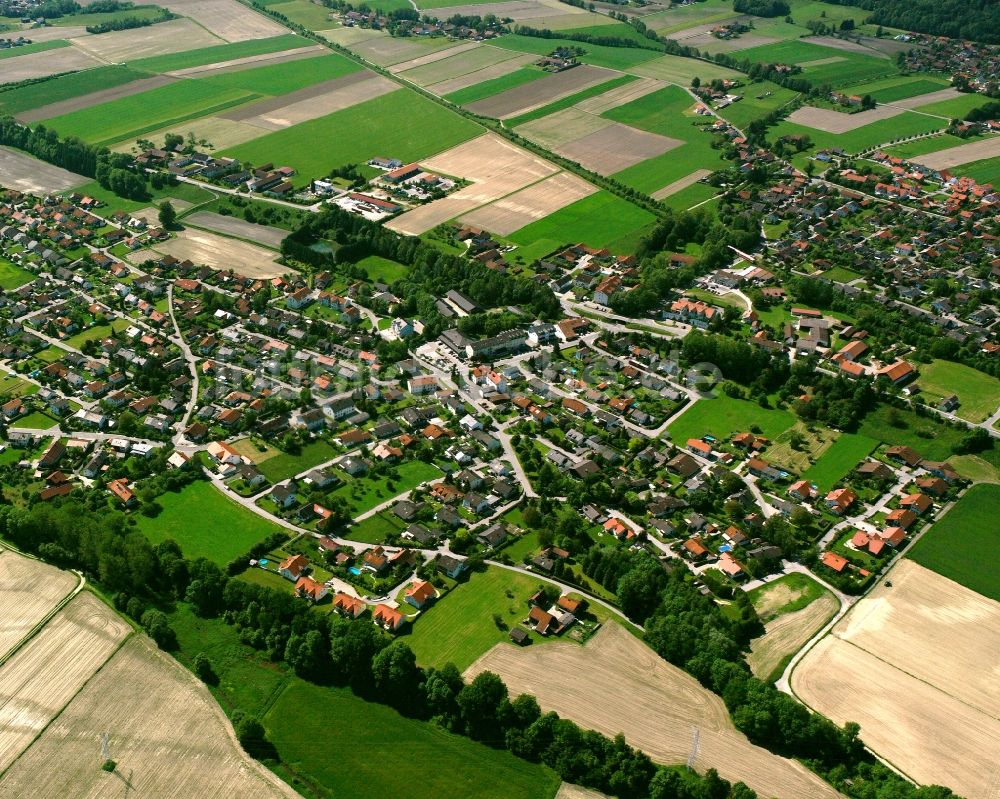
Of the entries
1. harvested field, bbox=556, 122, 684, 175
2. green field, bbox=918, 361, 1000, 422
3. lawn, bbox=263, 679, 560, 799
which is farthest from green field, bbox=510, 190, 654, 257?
lawn, bbox=263, 679, 560, 799

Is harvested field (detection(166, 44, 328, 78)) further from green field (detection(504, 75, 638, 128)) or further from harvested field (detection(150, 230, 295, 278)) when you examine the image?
harvested field (detection(150, 230, 295, 278))

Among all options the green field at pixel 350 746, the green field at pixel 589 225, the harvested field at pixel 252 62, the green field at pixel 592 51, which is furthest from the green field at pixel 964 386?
the harvested field at pixel 252 62

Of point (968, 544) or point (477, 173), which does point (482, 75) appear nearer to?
point (477, 173)

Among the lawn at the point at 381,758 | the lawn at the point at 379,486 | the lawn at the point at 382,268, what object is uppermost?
the lawn at the point at 382,268

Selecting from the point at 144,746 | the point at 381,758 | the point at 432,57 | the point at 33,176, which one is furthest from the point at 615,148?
the point at 144,746

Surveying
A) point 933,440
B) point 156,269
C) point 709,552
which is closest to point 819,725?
point 709,552

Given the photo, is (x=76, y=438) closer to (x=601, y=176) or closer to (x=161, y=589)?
(x=161, y=589)

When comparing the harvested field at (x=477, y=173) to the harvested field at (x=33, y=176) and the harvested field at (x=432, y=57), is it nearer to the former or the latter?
the harvested field at (x=432, y=57)
